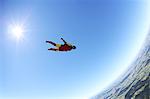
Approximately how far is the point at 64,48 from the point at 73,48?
4.51 feet

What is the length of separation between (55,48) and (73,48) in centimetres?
285

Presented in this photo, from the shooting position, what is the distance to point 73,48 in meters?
35.7

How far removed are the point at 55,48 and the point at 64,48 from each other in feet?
4.86

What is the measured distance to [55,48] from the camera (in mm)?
36656

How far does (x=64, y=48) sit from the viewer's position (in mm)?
36062
